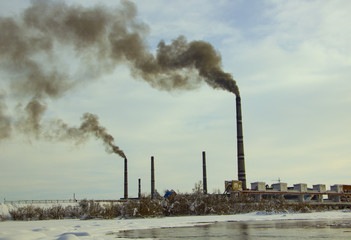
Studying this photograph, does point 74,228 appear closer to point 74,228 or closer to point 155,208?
point 74,228

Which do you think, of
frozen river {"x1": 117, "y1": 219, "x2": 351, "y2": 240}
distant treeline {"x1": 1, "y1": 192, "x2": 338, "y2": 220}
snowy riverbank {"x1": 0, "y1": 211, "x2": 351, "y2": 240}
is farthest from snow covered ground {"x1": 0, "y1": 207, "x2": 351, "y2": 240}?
distant treeline {"x1": 1, "y1": 192, "x2": 338, "y2": 220}

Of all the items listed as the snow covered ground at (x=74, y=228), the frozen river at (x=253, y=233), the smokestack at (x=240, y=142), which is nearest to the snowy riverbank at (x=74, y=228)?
the snow covered ground at (x=74, y=228)

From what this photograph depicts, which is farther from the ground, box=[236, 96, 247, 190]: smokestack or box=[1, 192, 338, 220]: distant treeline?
box=[236, 96, 247, 190]: smokestack

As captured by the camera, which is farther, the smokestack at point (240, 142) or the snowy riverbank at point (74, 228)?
the smokestack at point (240, 142)

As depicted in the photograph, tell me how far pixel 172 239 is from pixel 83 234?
608 centimetres

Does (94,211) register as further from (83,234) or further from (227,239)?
(227,239)

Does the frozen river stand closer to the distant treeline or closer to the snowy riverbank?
the snowy riverbank

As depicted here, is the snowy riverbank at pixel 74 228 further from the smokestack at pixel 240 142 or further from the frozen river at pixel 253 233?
the smokestack at pixel 240 142

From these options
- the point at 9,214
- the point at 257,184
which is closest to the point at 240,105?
the point at 257,184

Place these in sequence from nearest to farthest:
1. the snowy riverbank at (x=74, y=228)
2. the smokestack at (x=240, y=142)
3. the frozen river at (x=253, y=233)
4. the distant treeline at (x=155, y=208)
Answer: the frozen river at (x=253, y=233), the snowy riverbank at (x=74, y=228), the distant treeline at (x=155, y=208), the smokestack at (x=240, y=142)

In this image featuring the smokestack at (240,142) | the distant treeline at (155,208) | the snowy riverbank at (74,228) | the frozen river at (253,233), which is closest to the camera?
the frozen river at (253,233)

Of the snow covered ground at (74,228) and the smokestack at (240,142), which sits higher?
the smokestack at (240,142)

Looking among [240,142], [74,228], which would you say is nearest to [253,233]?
[74,228]

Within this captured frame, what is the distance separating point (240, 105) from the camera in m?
68.6
